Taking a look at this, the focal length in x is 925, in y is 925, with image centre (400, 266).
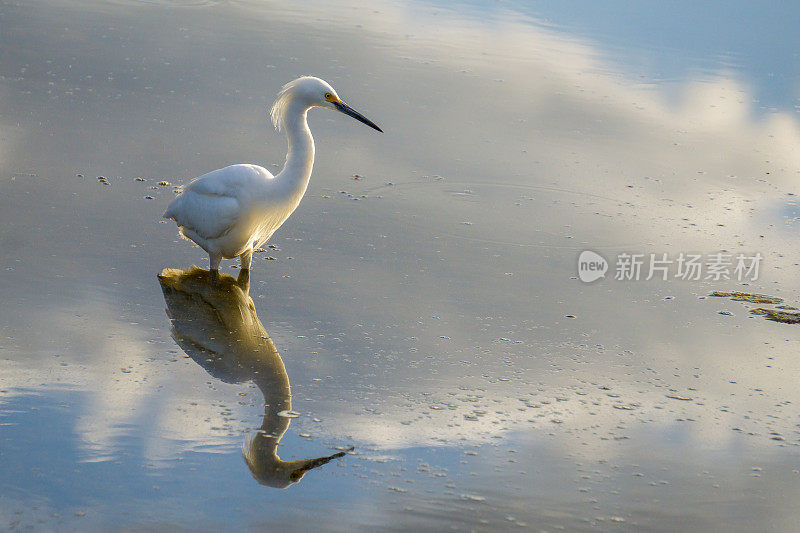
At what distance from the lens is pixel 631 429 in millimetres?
3689

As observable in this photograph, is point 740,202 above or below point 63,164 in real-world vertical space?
above

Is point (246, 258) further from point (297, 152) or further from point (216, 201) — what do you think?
point (297, 152)

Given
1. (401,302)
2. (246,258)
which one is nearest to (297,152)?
(246,258)

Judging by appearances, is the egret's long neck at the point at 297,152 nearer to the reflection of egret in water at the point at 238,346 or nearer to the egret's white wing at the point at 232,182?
the egret's white wing at the point at 232,182

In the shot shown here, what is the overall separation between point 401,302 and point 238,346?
35.4 inches

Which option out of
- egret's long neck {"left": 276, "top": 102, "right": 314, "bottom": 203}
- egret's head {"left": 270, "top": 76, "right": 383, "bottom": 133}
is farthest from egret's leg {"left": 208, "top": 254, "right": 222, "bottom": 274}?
egret's head {"left": 270, "top": 76, "right": 383, "bottom": 133}

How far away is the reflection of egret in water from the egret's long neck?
53 centimetres

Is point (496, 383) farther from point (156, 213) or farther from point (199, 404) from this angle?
point (156, 213)

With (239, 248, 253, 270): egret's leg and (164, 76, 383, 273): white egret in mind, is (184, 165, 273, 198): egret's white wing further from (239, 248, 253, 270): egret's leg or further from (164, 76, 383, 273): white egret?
(239, 248, 253, 270): egret's leg

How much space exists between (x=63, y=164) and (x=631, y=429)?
3.90 m

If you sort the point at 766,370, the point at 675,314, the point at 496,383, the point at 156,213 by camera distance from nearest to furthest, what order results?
the point at 496,383 < the point at 766,370 < the point at 675,314 < the point at 156,213

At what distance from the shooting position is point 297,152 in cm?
473

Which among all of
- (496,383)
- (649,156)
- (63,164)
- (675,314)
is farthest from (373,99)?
(496,383)

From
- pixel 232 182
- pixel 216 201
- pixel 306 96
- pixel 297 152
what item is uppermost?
pixel 306 96
